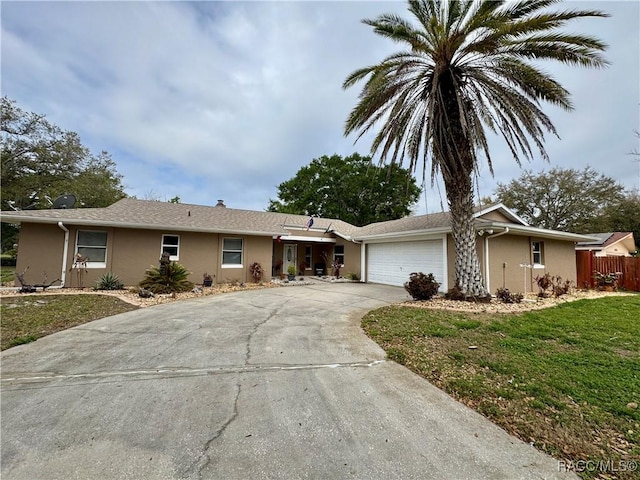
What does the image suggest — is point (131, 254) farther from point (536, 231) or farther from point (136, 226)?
point (536, 231)

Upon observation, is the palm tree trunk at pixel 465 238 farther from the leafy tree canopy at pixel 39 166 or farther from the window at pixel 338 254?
the leafy tree canopy at pixel 39 166

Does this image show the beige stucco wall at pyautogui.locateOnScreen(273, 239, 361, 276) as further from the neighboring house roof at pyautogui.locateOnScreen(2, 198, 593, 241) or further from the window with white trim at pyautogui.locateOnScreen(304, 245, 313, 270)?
the neighboring house roof at pyautogui.locateOnScreen(2, 198, 593, 241)

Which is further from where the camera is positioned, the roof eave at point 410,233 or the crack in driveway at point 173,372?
the roof eave at point 410,233

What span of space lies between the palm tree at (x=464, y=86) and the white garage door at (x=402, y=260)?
8.78 feet

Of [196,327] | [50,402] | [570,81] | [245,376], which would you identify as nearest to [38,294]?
[196,327]

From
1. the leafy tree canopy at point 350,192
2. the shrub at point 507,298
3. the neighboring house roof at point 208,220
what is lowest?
the shrub at point 507,298

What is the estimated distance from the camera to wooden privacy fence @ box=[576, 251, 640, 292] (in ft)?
42.4

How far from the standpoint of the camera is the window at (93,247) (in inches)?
434

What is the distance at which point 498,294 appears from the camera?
9250 mm

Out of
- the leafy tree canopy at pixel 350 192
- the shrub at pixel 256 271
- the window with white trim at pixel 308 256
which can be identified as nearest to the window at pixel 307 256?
the window with white trim at pixel 308 256

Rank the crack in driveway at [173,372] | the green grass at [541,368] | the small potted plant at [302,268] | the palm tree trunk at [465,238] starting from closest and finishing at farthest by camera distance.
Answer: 1. the green grass at [541,368]
2. the crack in driveway at [173,372]
3. the palm tree trunk at [465,238]
4. the small potted plant at [302,268]

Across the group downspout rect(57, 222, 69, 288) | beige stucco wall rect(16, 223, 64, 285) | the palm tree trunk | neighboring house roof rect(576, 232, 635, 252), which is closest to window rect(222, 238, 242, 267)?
downspout rect(57, 222, 69, 288)

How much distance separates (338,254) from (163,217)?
1064 cm

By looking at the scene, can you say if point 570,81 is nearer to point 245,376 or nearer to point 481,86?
point 481,86
